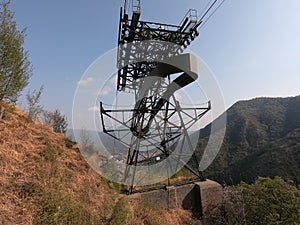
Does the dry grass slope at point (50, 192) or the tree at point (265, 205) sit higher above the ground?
the dry grass slope at point (50, 192)

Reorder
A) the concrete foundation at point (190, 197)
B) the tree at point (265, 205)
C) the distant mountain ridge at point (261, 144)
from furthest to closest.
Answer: the distant mountain ridge at point (261, 144) < the tree at point (265, 205) < the concrete foundation at point (190, 197)

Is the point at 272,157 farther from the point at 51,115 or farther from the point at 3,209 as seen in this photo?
the point at 3,209

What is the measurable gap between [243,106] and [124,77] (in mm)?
128247

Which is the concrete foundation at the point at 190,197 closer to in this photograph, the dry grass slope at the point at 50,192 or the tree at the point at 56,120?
the dry grass slope at the point at 50,192

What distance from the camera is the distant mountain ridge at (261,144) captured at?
155 feet

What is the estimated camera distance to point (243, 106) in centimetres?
12012

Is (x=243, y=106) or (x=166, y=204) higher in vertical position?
(x=243, y=106)

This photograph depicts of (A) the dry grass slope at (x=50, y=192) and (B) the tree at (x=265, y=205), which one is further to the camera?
(B) the tree at (x=265, y=205)

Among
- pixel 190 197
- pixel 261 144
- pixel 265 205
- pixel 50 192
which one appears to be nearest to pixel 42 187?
pixel 50 192

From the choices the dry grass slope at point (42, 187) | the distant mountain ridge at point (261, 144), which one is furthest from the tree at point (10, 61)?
the distant mountain ridge at point (261, 144)

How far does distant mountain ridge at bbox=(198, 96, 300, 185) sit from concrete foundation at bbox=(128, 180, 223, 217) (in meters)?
16.6

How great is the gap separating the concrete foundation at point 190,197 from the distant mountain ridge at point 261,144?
16.6m

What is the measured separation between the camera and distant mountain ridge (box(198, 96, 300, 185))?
47250mm

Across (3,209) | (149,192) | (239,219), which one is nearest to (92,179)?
(149,192)
